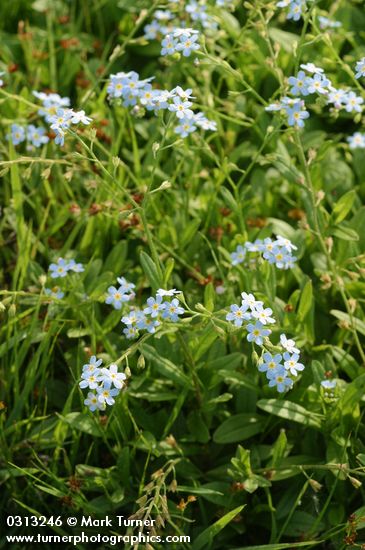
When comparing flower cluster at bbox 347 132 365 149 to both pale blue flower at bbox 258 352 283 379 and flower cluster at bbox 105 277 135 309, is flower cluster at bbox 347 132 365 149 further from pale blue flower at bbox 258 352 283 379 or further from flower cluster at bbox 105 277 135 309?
pale blue flower at bbox 258 352 283 379

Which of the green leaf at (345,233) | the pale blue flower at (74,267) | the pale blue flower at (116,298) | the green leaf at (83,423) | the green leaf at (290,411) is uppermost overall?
the green leaf at (345,233)

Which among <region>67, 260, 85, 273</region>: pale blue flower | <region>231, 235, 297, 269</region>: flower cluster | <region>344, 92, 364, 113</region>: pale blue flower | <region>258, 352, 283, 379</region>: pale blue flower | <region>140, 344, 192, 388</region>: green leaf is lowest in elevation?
<region>140, 344, 192, 388</region>: green leaf

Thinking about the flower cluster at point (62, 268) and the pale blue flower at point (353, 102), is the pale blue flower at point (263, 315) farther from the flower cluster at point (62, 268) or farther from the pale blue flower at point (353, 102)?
the pale blue flower at point (353, 102)

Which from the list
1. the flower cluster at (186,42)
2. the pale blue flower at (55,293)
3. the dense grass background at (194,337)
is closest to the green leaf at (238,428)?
the dense grass background at (194,337)

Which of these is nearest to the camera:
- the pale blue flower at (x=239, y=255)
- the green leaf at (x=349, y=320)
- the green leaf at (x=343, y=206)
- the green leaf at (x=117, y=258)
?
the green leaf at (x=349, y=320)

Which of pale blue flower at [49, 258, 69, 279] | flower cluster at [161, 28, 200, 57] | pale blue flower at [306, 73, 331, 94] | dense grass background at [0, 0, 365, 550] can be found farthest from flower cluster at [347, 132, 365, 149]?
pale blue flower at [49, 258, 69, 279]
